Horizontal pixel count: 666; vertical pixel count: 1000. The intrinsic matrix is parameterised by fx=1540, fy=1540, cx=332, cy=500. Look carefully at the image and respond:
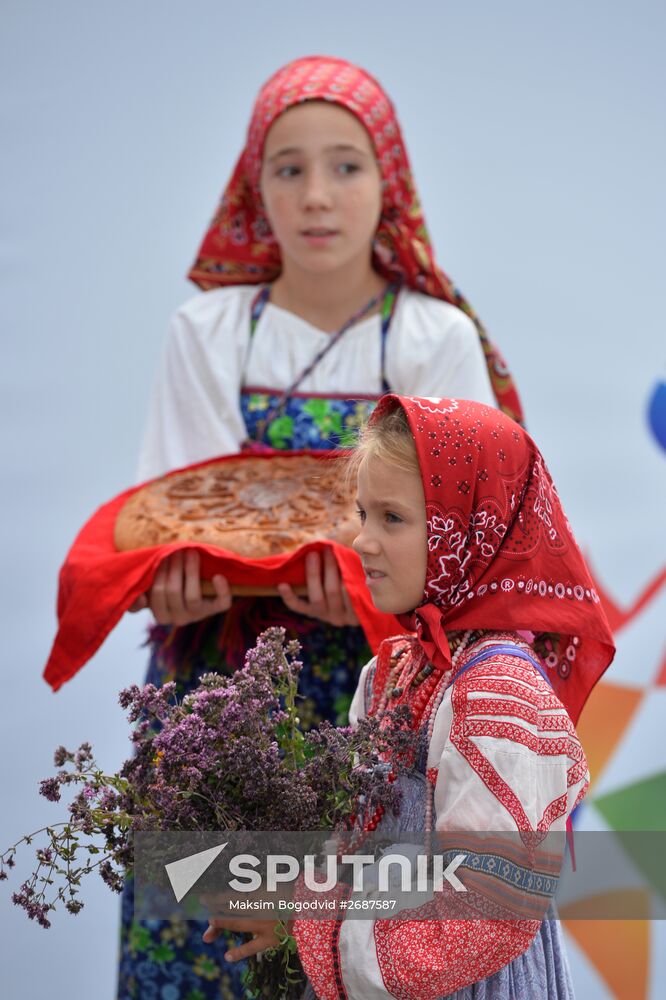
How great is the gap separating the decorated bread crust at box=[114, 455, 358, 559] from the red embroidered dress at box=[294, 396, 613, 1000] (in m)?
0.56

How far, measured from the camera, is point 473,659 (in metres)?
1.69

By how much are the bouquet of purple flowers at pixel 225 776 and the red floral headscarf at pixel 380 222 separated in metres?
1.30

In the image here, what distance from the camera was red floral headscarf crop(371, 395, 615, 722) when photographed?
171cm

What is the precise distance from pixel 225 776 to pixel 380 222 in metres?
1.55

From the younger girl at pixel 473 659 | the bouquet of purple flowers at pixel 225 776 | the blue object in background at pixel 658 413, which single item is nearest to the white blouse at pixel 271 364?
the younger girl at pixel 473 659

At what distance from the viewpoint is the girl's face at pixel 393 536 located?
1729 mm

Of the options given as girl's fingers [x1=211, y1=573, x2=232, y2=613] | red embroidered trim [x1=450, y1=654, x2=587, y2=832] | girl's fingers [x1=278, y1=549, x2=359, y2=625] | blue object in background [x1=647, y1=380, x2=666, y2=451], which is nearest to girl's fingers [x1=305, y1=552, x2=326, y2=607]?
girl's fingers [x1=278, y1=549, x2=359, y2=625]

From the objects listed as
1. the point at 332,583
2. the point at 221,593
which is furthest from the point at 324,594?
the point at 221,593

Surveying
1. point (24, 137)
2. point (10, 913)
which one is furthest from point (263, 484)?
point (24, 137)

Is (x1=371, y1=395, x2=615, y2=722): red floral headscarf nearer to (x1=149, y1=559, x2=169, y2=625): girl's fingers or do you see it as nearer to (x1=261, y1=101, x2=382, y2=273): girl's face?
(x1=149, y1=559, x2=169, y2=625): girl's fingers

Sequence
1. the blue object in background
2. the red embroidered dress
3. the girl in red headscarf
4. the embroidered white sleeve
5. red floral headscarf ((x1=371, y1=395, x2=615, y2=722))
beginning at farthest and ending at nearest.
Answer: the blue object in background → the embroidered white sleeve → the girl in red headscarf → red floral headscarf ((x1=371, y1=395, x2=615, y2=722)) → the red embroidered dress

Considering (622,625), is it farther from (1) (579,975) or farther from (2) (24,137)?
(2) (24,137)

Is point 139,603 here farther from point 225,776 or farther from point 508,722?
point 508,722

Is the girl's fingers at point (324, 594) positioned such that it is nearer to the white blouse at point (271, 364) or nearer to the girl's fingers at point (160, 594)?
the girl's fingers at point (160, 594)
